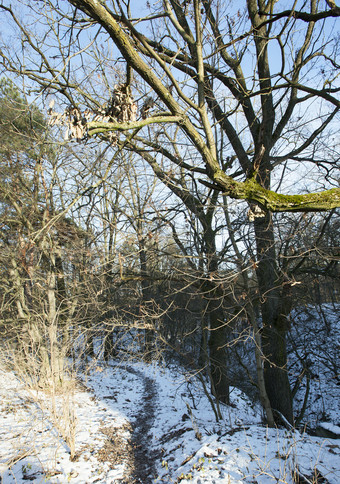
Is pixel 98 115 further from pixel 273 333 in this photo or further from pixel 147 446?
pixel 147 446

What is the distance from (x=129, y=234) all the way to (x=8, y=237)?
254 inches

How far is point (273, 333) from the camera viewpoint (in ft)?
19.2

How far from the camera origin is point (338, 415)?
8.50 m

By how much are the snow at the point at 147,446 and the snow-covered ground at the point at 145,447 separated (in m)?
0.01

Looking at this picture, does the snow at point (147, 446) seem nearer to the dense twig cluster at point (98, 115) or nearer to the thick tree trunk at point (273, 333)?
the thick tree trunk at point (273, 333)

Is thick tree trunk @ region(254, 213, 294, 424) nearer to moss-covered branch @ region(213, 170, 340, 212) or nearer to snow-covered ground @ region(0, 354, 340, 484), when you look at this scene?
snow-covered ground @ region(0, 354, 340, 484)

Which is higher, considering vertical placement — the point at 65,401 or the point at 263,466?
the point at 65,401

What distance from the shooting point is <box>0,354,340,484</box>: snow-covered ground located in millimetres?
3621

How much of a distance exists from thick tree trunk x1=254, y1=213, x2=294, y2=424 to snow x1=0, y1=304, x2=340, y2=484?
60cm

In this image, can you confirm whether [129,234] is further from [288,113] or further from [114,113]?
[288,113]

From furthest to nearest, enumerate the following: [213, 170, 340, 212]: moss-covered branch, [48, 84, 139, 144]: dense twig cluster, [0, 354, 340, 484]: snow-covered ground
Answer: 1. [0, 354, 340, 484]: snow-covered ground
2. [213, 170, 340, 212]: moss-covered branch
3. [48, 84, 139, 144]: dense twig cluster

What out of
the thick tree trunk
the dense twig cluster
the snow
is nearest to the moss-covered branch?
the dense twig cluster

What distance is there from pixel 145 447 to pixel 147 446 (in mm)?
41

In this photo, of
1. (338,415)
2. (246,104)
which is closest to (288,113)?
(246,104)
